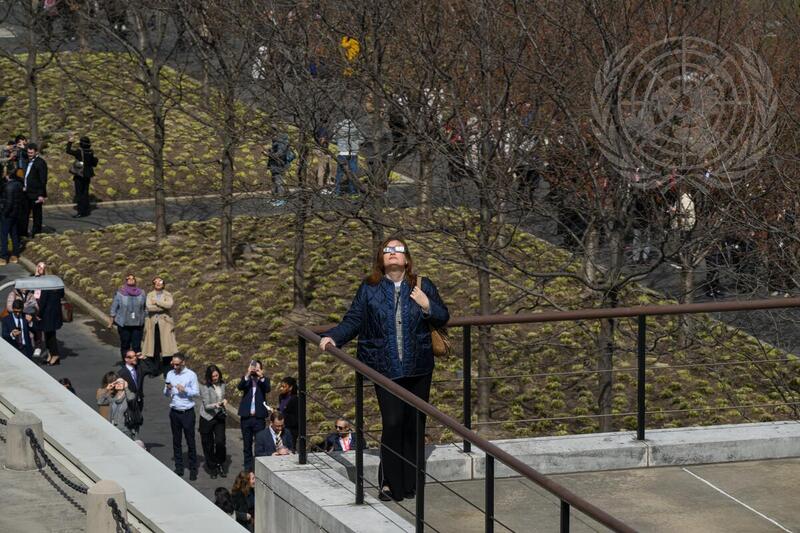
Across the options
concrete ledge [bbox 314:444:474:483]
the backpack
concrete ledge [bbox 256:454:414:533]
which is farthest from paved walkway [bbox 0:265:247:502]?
concrete ledge [bbox 256:454:414:533]

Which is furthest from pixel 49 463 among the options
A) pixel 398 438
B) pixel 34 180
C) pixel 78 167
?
pixel 78 167

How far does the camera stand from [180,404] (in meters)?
18.5

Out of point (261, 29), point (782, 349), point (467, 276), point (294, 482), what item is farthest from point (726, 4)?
point (294, 482)

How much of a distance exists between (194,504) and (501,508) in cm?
258

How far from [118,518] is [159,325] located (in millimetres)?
12631

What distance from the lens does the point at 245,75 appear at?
23.7m

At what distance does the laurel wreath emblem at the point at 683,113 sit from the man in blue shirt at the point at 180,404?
5773 mm

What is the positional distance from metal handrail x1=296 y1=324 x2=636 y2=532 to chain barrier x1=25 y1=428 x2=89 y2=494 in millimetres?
2882

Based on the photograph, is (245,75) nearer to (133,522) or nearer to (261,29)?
(261,29)

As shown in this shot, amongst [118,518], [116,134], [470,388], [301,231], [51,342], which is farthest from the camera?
[116,134]

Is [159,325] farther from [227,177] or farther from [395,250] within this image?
[395,250]

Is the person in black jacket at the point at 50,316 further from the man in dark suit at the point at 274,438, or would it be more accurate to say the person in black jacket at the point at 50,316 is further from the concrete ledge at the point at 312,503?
the concrete ledge at the point at 312,503

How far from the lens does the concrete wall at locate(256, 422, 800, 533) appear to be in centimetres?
798

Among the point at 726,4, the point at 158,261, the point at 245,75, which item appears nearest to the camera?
the point at 726,4
